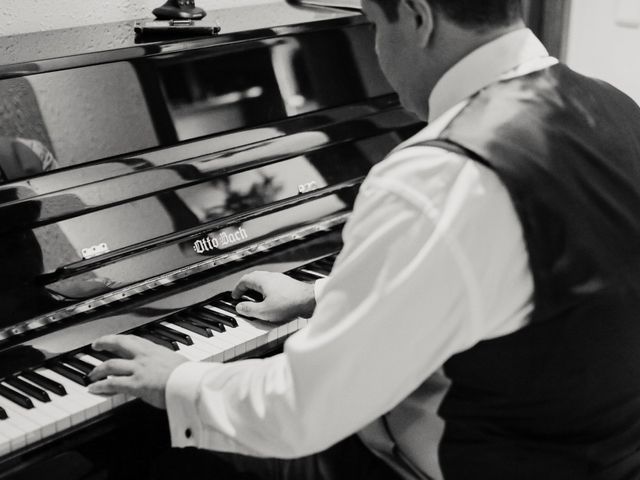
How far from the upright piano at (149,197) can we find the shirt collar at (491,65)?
60 centimetres

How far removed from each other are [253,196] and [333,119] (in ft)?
1.01

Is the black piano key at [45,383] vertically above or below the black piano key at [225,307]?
above

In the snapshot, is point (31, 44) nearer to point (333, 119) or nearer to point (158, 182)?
point (158, 182)

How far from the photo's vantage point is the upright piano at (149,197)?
1.30 metres

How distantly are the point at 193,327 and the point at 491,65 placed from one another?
0.71 meters

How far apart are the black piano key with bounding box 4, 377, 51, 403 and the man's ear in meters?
0.75

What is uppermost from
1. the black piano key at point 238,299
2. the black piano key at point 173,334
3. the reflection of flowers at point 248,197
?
the reflection of flowers at point 248,197

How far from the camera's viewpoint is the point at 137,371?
1160 millimetres

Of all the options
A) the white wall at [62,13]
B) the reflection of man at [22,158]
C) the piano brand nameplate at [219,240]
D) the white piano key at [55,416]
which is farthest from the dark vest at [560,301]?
the white wall at [62,13]

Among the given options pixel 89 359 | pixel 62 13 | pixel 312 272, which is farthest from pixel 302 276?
pixel 62 13

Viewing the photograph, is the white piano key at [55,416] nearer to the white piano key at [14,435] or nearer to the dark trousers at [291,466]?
the white piano key at [14,435]

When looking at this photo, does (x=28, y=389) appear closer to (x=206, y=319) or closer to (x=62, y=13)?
(x=206, y=319)

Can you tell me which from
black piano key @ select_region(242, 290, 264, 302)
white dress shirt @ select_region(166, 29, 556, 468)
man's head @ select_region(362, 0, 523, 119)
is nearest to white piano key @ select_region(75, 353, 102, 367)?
black piano key @ select_region(242, 290, 264, 302)

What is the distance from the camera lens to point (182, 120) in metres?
1.62
